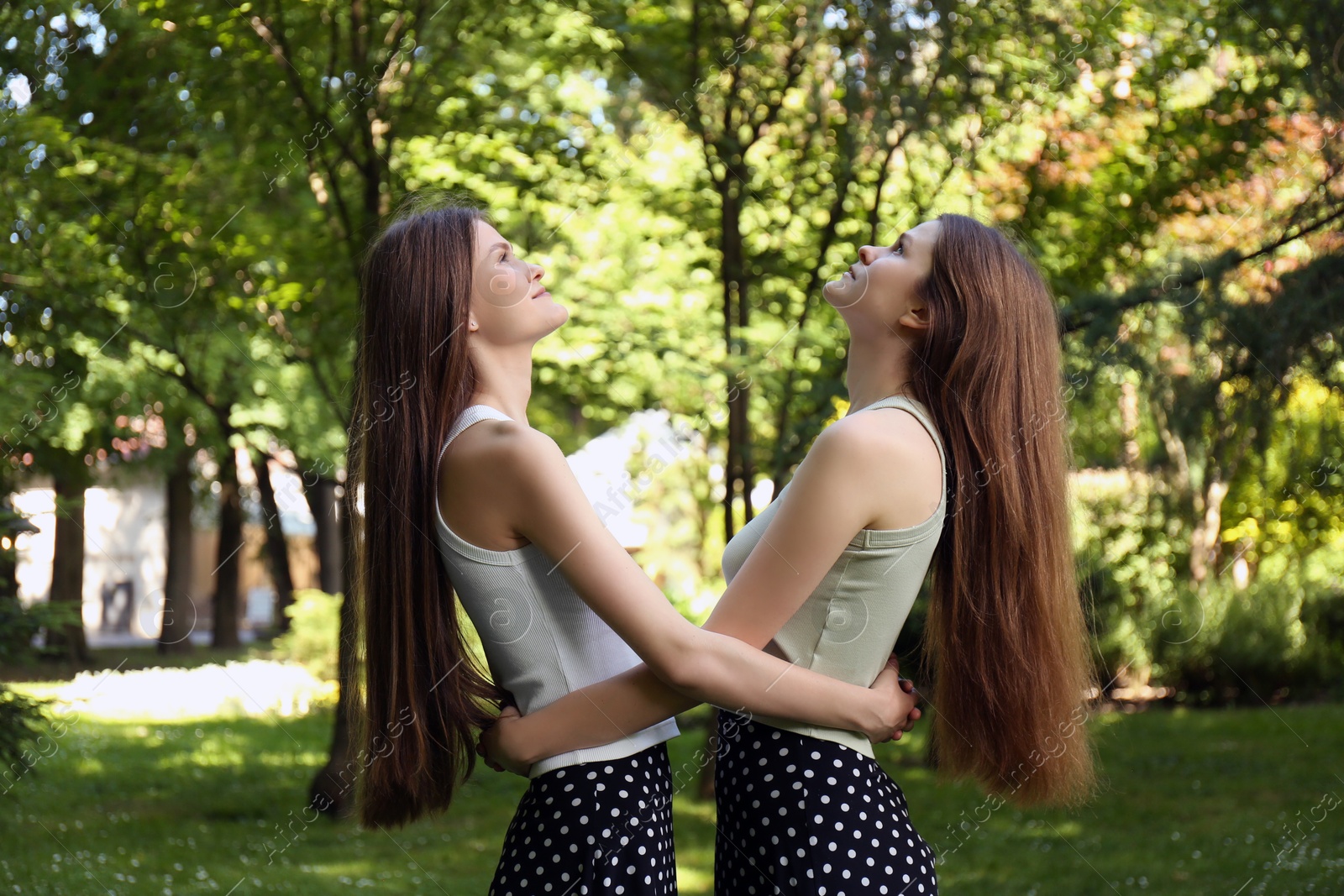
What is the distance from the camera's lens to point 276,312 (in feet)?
25.6

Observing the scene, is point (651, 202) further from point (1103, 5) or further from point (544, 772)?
point (544, 772)

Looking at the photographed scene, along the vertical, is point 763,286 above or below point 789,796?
above

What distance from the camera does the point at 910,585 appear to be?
6.43 ft

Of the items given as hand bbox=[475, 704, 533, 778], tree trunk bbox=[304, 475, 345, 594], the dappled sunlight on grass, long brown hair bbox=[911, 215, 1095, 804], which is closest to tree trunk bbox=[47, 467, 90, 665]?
the dappled sunlight on grass

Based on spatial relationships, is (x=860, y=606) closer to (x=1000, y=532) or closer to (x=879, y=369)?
(x=1000, y=532)

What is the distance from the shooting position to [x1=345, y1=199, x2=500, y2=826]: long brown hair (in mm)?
2000

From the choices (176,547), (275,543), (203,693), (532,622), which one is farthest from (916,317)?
(176,547)

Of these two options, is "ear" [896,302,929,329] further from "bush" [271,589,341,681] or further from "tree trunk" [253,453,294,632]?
"tree trunk" [253,453,294,632]

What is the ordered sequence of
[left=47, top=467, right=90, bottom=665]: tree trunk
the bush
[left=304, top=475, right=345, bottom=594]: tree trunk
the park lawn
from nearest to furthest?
the park lawn
the bush
[left=47, top=467, right=90, bottom=665]: tree trunk
[left=304, top=475, right=345, bottom=594]: tree trunk

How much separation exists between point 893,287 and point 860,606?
0.59 meters

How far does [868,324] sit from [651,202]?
5.35 meters

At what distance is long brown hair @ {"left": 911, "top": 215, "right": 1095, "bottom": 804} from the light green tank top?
0.08 metres

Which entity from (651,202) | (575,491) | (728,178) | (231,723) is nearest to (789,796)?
(575,491)

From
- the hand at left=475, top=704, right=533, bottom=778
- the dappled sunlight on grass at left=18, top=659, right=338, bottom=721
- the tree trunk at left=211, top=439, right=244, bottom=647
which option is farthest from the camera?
the tree trunk at left=211, top=439, right=244, bottom=647
